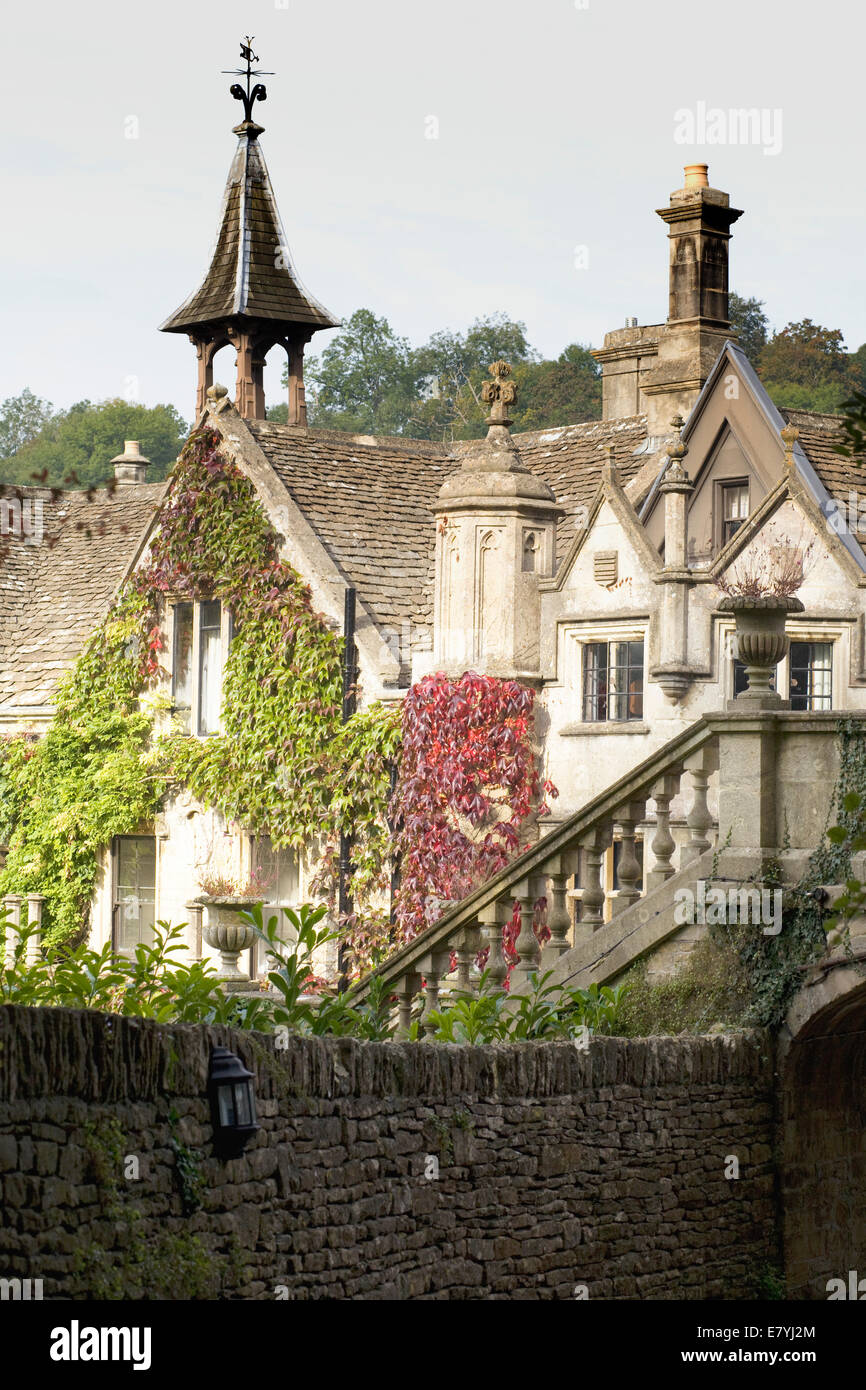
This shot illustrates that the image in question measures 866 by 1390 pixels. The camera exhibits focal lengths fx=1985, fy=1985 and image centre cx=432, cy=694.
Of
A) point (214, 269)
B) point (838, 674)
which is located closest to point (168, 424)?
point (214, 269)

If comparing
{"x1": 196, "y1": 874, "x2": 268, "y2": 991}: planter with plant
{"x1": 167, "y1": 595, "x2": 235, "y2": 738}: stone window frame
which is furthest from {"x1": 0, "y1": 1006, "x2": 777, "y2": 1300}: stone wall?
{"x1": 167, "y1": 595, "x2": 235, "y2": 738}: stone window frame

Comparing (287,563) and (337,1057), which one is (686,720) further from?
(337,1057)

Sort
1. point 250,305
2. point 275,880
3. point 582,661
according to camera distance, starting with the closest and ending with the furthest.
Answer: point 582,661, point 275,880, point 250,305

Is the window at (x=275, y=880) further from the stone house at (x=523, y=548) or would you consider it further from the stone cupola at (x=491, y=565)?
the stone cupola at (x=491, y=565)

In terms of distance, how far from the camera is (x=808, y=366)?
54.2 meters

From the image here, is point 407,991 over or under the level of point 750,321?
under

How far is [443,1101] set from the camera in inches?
346

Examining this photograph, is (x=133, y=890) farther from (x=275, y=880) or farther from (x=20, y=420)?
(x=20, y=420)

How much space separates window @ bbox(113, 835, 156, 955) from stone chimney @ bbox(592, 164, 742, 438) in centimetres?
719

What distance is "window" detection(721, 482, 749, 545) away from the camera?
67.5 feet

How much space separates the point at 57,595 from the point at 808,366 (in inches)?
1302

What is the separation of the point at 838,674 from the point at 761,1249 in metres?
6.74

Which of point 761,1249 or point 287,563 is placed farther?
point 287,563

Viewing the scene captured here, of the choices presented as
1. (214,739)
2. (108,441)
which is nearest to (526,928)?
(214,739)
